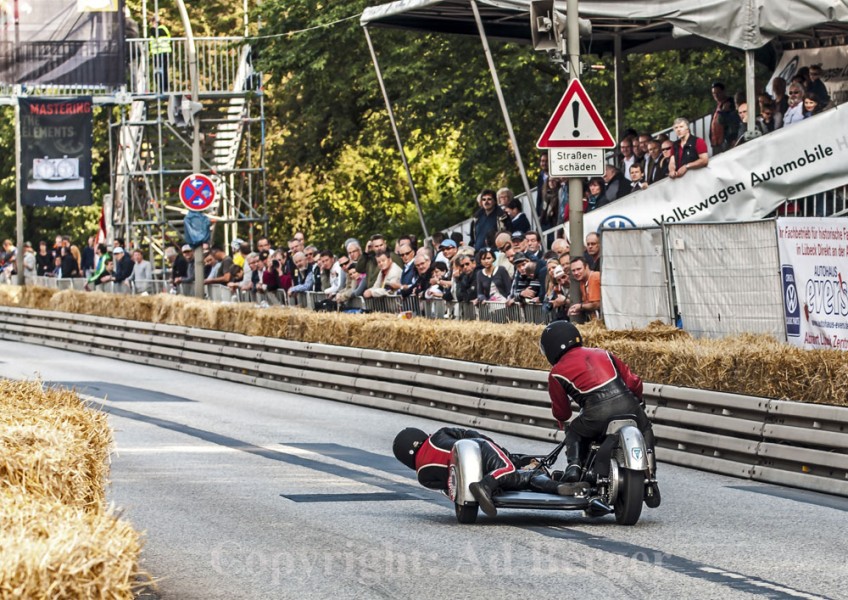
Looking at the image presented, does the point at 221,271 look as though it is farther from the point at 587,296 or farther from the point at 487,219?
the point at 587,296

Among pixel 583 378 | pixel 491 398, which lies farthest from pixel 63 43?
pixel 583 378

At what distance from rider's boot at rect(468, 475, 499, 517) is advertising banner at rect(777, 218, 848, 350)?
5072 millimetres

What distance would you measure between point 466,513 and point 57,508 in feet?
16.9

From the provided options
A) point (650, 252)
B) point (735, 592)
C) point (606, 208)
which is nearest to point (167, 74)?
point (606, 208)

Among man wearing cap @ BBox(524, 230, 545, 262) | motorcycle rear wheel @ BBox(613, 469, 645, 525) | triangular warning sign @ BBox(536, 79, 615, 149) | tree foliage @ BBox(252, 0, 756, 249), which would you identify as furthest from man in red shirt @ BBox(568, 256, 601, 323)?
tree foliage @ BBox(252, 0, 756, 249)

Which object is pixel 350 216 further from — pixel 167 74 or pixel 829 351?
pixel 829 351

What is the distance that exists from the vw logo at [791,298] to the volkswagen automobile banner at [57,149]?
28509 mm

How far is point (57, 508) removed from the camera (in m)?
6.18

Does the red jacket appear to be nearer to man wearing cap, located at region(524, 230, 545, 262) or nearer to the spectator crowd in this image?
the spectator crowd

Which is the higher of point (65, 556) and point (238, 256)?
point (238, 256)

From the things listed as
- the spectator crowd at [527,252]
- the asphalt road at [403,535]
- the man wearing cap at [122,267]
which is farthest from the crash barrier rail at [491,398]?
the man wearing cap at [122,267]

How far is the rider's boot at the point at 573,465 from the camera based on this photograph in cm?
1112

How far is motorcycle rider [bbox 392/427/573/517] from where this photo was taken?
10.9 m

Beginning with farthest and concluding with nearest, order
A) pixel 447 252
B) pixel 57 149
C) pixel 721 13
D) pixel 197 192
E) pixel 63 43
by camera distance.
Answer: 1. pixel 57 149
2. pixel 63 43
3. pixel 197 192
4. pixel 447 252
5. pixel 721 13
